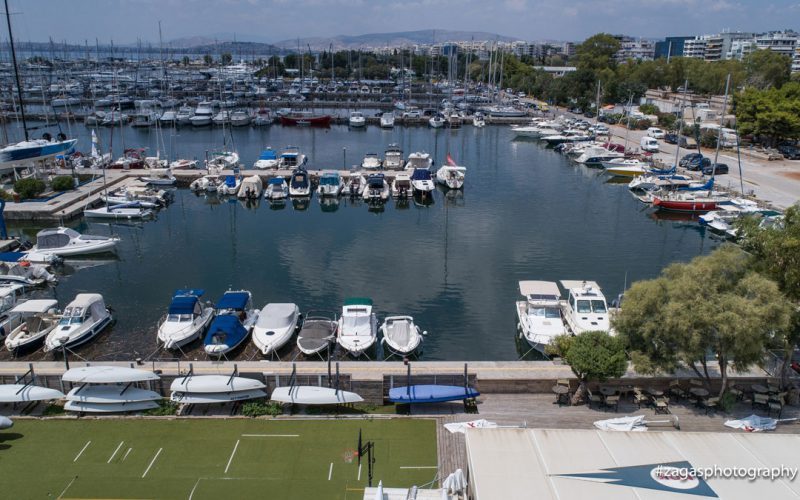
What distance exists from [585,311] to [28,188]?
148 ft

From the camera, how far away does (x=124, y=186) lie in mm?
53562

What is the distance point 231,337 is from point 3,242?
22853 millimetres

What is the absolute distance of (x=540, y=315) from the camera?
26.7 m

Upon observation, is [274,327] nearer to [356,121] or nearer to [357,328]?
[357,328]

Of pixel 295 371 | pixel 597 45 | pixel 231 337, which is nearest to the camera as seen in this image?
pixel 295 371

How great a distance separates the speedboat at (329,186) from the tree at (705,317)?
36.6m

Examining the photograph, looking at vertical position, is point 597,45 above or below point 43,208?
above

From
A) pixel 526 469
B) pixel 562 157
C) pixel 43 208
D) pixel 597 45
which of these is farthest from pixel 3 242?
pixel 597 45

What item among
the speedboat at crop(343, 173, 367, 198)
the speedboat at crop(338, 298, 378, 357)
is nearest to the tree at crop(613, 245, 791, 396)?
the speedboat at crop(338, 298, 378, 357)

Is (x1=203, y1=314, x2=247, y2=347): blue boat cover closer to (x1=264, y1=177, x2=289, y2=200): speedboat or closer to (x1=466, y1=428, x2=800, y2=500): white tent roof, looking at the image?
(x1=466, y1=428, x2=800, y2=500): white tent roof

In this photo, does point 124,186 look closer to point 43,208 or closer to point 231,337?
point 43,208

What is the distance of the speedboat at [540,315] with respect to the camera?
2573cm

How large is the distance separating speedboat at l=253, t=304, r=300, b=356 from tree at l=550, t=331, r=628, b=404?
11.8 m

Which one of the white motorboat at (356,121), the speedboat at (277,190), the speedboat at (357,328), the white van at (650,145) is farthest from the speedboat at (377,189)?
the white motorboat at (356,121)
